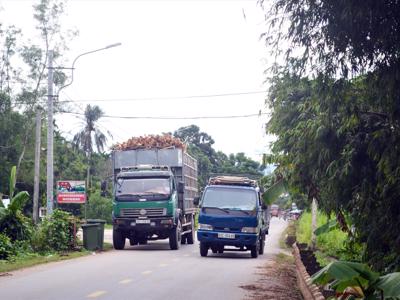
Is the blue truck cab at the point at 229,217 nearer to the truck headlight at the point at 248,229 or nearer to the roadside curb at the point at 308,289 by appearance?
the truck headlight at the point at 248,229

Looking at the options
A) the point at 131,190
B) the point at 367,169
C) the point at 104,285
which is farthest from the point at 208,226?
the point at 367,169

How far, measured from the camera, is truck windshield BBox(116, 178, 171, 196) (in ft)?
77.6

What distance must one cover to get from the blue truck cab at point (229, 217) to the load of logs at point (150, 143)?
487cm

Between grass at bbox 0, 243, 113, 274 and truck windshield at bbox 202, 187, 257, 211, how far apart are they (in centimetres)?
466

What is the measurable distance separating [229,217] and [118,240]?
5670 millimetres

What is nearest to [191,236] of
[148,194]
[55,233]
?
[148,194]

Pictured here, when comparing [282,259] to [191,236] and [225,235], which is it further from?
[191,236]

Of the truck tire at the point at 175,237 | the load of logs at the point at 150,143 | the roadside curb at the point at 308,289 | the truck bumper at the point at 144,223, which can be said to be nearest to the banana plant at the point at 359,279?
the roadside curb at the point at 308,289

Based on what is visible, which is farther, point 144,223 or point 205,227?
point 144,223

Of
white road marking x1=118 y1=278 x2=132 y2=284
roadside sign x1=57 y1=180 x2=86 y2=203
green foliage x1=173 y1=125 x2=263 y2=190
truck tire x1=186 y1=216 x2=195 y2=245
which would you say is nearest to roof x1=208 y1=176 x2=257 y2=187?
roadside sign x1=57 y1=180 x2=86 y2=203

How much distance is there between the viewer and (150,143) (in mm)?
26625

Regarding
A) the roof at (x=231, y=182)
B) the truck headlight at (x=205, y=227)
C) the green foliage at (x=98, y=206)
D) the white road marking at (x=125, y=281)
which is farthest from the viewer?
the green foliage at (x=98, y=206)

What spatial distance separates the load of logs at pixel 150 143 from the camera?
2636cm

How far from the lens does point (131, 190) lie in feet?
77.7
